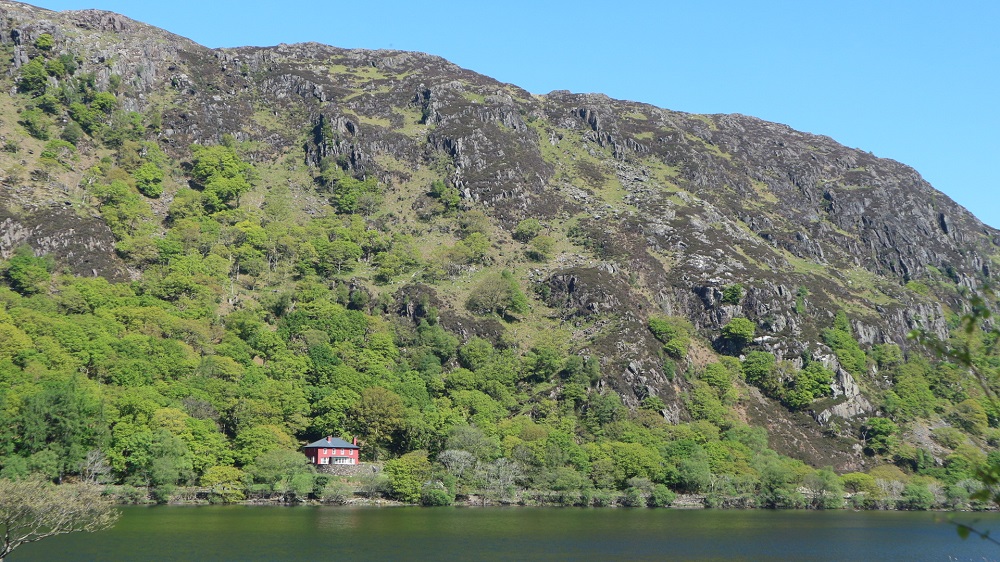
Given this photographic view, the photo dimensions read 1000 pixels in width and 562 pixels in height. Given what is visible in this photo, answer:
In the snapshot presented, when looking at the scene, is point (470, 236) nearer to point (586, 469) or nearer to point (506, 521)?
point (586, 469)

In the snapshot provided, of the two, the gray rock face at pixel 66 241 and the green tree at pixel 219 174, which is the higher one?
the green tree at pixel 219 174

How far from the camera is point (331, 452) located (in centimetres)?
11631

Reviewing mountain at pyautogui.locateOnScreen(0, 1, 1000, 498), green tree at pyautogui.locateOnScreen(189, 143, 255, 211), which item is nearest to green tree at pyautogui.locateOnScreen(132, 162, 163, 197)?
mountain at pyautogui.locateOnScreen(0, 1, 1000, 498)

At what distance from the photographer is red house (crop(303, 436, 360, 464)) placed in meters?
115

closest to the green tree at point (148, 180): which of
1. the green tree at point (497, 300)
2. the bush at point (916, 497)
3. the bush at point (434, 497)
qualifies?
the green tree at point (497, 300)

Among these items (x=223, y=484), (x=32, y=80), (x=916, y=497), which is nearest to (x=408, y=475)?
(x=223, y=484)

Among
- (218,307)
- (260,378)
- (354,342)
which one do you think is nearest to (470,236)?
(354,342)

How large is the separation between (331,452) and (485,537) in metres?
50.9

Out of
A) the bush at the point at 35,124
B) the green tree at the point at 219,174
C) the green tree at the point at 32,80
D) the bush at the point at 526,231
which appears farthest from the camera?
the bush at the point at 526,231

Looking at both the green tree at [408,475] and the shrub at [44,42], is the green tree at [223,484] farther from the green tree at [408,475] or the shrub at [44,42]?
the shrub at [44,42]

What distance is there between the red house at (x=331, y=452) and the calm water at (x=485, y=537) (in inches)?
763

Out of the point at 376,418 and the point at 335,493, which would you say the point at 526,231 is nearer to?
the point at 376,418

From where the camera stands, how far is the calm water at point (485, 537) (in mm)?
59000

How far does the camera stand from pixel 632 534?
7694 centimetres
